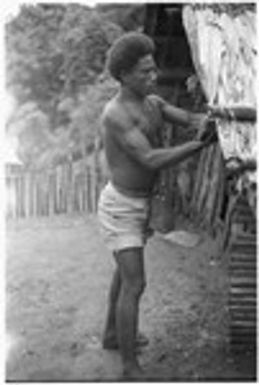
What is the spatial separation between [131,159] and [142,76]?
1.74ft

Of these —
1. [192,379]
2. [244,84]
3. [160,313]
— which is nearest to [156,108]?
[244,84]

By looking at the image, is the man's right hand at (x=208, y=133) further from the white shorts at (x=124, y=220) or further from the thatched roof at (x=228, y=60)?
the white shorts at (x=124, y=220)

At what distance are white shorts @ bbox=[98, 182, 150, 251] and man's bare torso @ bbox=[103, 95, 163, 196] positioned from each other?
65 mm

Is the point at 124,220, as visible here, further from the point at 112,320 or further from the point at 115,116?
the point at 112,320

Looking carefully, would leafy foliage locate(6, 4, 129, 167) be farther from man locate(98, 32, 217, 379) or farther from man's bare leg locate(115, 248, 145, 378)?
man's bare leg locate(115, 248, 145, 378)

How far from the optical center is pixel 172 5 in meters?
6.49

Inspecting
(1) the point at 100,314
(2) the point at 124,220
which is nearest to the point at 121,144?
(2) the point at 124,220

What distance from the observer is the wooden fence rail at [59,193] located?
39.1ft

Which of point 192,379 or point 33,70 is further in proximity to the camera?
point 33,70

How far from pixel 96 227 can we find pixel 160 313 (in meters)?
4.82

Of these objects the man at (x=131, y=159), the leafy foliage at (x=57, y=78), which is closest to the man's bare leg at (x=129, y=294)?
the man at (x=131, y=159)

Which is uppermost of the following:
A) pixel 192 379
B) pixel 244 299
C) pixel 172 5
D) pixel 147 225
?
pixel 172 5

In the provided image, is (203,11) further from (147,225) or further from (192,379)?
(192,379)

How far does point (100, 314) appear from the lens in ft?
18.4
